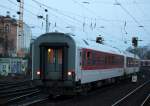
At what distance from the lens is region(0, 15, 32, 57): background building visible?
3804 inches

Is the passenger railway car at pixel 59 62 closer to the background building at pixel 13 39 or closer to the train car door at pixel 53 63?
the train car door at pixel 53 63

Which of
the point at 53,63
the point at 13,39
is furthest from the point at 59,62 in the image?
the point at 13,39

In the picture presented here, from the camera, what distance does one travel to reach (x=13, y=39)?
111 meters

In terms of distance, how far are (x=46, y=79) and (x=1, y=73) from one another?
1568 inches

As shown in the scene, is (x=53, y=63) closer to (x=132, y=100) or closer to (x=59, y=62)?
(x=59, y=62)

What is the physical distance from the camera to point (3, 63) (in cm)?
6106

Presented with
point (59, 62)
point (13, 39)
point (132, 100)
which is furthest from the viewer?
point (13, 39)

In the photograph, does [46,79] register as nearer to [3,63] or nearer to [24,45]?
[3,63]

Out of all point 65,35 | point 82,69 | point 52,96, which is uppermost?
point 65,35

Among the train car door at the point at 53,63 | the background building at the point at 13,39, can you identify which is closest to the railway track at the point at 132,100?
the train car door at the point at 53,63

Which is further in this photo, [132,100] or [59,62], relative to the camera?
[132,100]

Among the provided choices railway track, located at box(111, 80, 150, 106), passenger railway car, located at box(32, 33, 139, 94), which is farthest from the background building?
passenger railway car, located at box(32, 33, 139, 94)

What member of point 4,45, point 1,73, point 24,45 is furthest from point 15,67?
point 24,45

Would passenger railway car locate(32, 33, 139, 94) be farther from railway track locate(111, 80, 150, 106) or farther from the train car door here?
railway track locate(111, 80, 150, 106)
